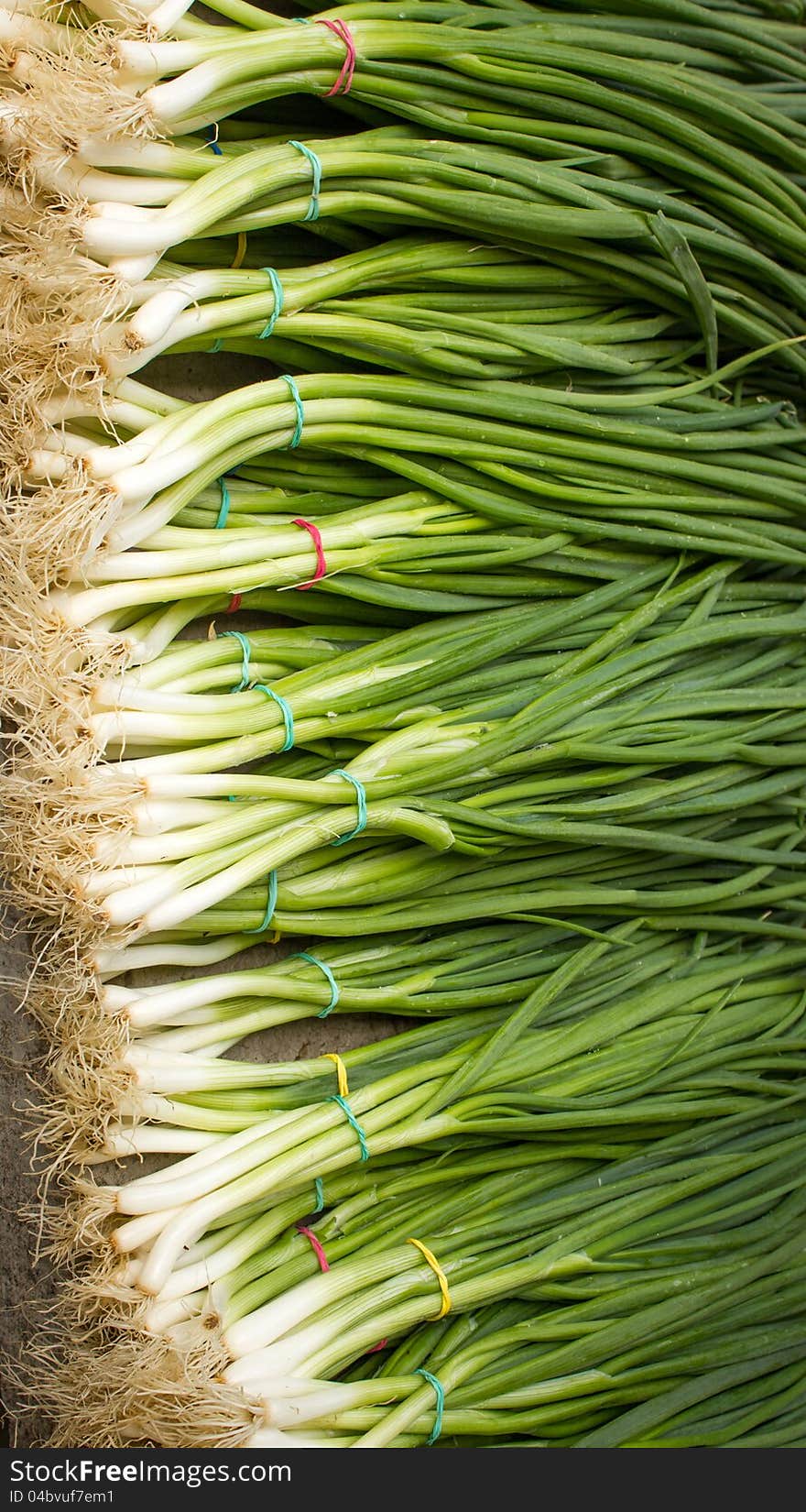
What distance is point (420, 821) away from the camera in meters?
1.37

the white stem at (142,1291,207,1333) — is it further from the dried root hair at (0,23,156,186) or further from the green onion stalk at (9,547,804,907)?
the dried root hair at (0,23,156,186)

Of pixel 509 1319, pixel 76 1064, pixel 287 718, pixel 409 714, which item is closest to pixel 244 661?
pixel 287 718

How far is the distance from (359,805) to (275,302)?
569 mm

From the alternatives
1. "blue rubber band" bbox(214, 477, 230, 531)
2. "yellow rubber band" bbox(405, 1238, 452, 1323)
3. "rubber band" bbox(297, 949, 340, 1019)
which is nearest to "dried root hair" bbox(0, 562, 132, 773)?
"blue rubber band" bbox(214, 477, 230, 531)

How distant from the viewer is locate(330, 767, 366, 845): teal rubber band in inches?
53.3

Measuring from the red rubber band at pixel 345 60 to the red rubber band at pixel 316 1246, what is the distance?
4.28ft

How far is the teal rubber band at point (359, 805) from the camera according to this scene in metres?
1.35

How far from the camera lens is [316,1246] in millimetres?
1369

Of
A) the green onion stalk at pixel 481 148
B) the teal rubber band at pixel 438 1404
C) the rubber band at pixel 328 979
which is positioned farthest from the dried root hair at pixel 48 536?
the teal rubber band at pixel 438 1404

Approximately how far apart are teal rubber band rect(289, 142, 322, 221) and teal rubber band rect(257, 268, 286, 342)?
77 millimetres

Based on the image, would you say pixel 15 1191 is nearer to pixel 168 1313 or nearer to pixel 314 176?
pixel 168 1313

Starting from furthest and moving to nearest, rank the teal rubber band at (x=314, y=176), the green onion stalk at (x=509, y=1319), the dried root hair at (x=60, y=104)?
the teal rubber band at (x=314, y=176), the green onion stalk at (x=509, y=1319), the dried root hair at (x=60, y=104)

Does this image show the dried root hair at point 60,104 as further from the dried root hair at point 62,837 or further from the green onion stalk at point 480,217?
the dried root hair at point 62,837

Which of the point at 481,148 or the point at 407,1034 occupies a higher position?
the point at 481,148
